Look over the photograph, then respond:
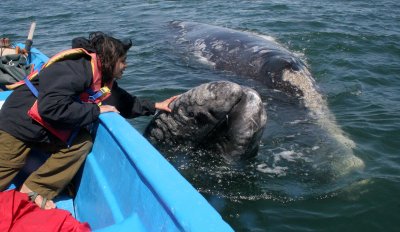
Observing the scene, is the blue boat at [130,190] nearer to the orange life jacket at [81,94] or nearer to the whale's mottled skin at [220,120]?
the orange life jacket at [81,94]

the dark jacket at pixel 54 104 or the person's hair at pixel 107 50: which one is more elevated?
the person's hair at pixel 107 50

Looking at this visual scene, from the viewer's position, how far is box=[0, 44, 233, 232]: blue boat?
2818 mm

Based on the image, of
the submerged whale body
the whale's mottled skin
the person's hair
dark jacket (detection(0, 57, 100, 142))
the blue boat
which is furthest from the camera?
the submerged whale body

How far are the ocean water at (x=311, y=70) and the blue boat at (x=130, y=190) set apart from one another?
4.33 ft

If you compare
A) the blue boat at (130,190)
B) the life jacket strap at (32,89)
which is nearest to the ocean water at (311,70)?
the blue boat at (130,190)

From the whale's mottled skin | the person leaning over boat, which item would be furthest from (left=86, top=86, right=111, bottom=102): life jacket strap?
the whale's mottled skin

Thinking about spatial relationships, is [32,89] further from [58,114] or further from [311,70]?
[311,70]

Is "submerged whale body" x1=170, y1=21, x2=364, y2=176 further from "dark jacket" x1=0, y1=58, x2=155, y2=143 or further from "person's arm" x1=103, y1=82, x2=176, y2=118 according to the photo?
"dark jacket" x1=0, y1=58, x2=155, y2=143

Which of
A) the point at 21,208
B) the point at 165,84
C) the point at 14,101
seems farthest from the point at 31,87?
the point at 165,84

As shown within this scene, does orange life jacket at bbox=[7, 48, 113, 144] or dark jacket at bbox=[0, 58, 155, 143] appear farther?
orange life jacket at bbox=[7, 48, 113, 144]

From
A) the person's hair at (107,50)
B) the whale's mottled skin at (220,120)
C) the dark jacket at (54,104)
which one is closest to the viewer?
the dark jacket at (54,104)

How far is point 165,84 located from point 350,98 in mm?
3376

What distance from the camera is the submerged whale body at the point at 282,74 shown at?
5777mm

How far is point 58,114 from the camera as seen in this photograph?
3676 mm
